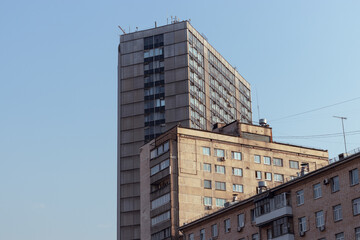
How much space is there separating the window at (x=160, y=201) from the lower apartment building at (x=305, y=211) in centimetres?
1934

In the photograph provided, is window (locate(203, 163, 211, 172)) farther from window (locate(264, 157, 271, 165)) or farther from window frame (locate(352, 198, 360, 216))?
window frame (locate(352, 198, 360, 216))

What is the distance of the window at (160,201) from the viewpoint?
113625 mm

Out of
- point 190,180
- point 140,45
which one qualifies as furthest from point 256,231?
point 140,45

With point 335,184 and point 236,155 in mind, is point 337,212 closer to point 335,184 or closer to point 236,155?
point 335,184

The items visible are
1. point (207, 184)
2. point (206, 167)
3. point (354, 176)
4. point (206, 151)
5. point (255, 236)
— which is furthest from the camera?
point (206, 151)

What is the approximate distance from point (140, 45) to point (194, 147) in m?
58.5

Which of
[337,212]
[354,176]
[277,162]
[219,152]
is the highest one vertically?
[219,152]

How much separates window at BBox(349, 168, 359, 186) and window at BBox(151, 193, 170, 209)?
4477 centimetres

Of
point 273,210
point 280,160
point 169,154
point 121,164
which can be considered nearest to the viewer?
point 273,210

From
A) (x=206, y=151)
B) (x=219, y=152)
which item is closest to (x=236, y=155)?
(x=219, y=152)

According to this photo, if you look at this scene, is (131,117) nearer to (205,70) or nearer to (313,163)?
(205,70)

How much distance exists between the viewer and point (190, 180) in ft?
379

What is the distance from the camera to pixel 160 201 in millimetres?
115438

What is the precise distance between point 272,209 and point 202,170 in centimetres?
3438
